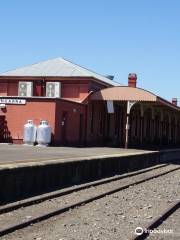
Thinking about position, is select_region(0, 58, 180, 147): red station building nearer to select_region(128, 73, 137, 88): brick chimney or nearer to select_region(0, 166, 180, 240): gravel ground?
select_region(128, 73, 137, 88): brick chimney

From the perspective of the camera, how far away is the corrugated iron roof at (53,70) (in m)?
39.5

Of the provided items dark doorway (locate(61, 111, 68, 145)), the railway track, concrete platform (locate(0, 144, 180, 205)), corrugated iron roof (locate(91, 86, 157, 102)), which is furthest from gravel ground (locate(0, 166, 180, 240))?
corrugated iron roof (locate(91, 86, 157, 102))

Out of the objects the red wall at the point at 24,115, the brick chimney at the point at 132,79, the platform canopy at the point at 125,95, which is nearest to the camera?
the red wall at the point at 24,115

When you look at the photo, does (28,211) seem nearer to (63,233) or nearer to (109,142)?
(63,233)

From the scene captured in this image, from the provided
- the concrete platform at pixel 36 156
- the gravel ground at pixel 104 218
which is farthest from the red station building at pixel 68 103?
the gravel ground at pixel 104 218

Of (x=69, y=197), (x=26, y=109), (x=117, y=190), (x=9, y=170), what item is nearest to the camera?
(x=9, y=170)

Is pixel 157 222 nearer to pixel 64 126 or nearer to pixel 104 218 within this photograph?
pixel 104 218

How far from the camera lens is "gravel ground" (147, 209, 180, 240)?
915cm

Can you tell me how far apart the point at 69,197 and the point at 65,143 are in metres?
19.5

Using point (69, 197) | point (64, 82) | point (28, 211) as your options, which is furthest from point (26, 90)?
point (28, 211)

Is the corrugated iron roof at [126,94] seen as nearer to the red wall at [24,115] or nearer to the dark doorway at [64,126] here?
the dark doorway at [64,126]

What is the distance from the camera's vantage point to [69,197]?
14.3 m

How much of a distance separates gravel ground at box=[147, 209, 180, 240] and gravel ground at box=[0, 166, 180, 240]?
0.31m

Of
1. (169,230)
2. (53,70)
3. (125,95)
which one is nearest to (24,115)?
(125,95)
